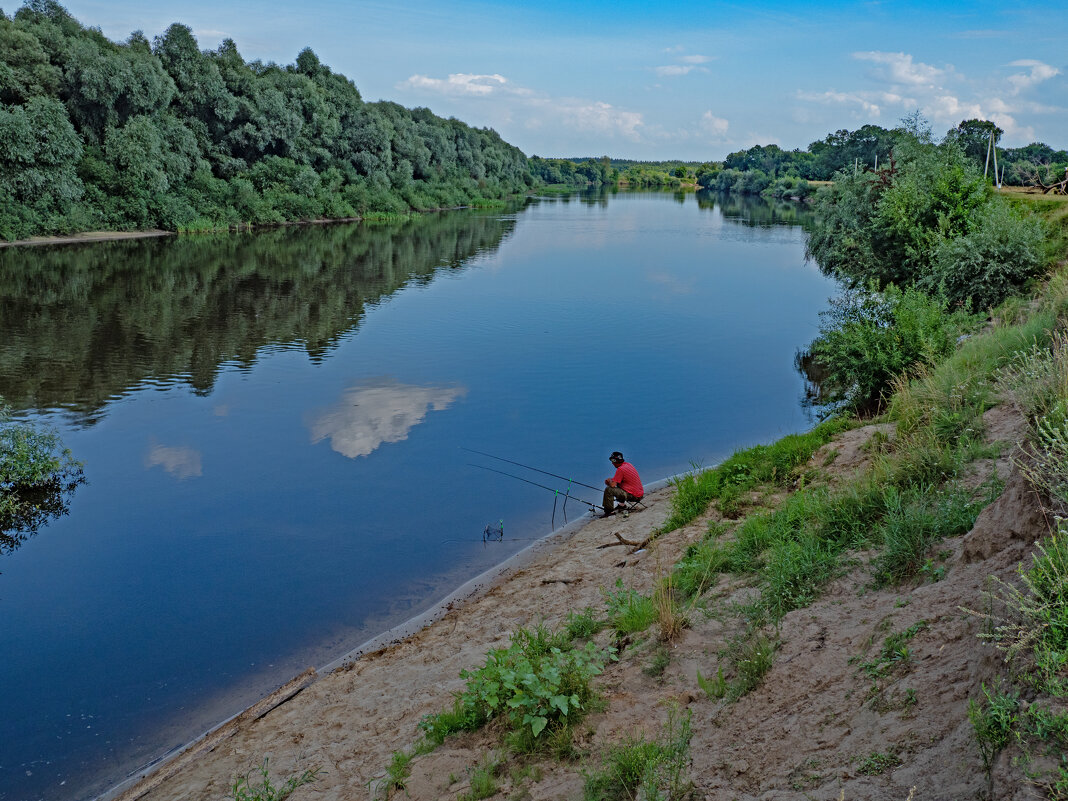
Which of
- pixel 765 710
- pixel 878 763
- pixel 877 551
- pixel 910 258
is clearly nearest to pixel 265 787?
pixel 765 710

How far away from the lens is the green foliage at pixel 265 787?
625cm

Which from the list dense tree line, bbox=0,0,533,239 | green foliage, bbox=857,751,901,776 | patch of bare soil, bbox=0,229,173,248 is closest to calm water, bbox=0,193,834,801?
patch of bare soil, bbox=0,229,173,248

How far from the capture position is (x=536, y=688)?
620cm

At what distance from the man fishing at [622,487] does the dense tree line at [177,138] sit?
48.6 metres

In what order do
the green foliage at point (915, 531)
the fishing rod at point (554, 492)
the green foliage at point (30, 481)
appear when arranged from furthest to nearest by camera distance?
the fishing rod at point (554, 492)
the green foliage at point (30, 481)
the green foliage at point (915, 531)

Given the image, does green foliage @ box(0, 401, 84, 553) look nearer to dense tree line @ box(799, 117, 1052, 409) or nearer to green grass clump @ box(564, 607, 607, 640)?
green grass clump @ box(564, 607, 607, 640)

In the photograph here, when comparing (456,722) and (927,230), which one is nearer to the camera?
(456,722)

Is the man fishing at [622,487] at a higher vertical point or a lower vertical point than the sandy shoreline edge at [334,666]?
higher

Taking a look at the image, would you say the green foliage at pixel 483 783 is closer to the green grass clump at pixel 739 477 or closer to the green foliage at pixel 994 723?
the green foliage at pixel 994 723

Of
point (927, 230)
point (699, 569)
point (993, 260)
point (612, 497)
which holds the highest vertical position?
point (927, 230)

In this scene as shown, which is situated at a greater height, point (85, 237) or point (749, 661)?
point (85, 237)

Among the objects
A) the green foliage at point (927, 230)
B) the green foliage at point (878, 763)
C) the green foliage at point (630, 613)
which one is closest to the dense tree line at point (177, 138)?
the green foliage at point (927, 230)

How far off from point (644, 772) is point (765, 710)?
1.15 metres

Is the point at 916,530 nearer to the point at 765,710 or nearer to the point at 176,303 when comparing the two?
the point at 765,710
